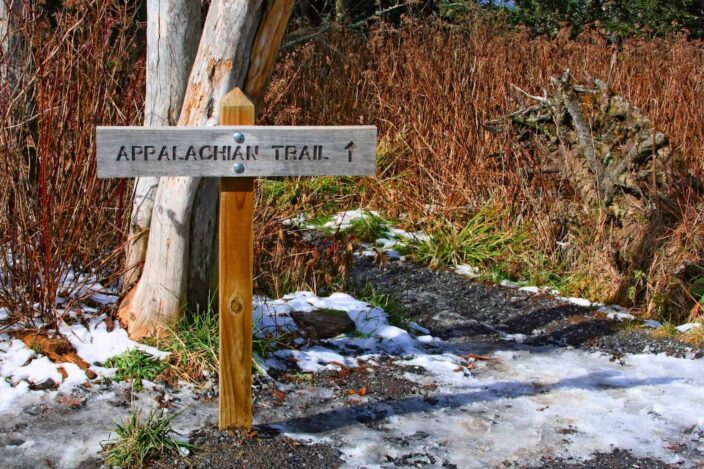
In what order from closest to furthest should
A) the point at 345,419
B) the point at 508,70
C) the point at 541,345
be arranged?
the point at 345,419 < the point at 541,345 < the point at 508,70

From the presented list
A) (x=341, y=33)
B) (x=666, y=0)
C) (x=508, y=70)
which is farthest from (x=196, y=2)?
(x=666, y=0)

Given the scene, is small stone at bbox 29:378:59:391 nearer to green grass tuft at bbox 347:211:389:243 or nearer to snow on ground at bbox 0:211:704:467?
snow on ground at bbox 0:211:704:467

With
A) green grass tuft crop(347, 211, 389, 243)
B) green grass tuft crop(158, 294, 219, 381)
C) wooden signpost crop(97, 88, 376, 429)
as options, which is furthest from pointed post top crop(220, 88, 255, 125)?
green grass tuft crop(347, 211, 389, 243)

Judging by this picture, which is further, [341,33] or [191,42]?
[341,33]

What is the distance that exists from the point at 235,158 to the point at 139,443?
1140 mm

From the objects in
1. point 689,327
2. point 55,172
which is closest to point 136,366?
point 55,172

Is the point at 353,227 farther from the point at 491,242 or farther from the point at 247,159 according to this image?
the point at 247,159

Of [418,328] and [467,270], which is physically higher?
[467,270]

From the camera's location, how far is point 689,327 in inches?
204

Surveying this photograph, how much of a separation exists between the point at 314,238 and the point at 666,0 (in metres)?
10.7

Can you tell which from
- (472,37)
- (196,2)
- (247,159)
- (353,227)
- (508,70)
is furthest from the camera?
(472,37)

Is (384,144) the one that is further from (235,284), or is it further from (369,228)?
(235,284)

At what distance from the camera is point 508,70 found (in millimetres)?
7734

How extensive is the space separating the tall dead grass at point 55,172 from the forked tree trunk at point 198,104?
36 centimetres
